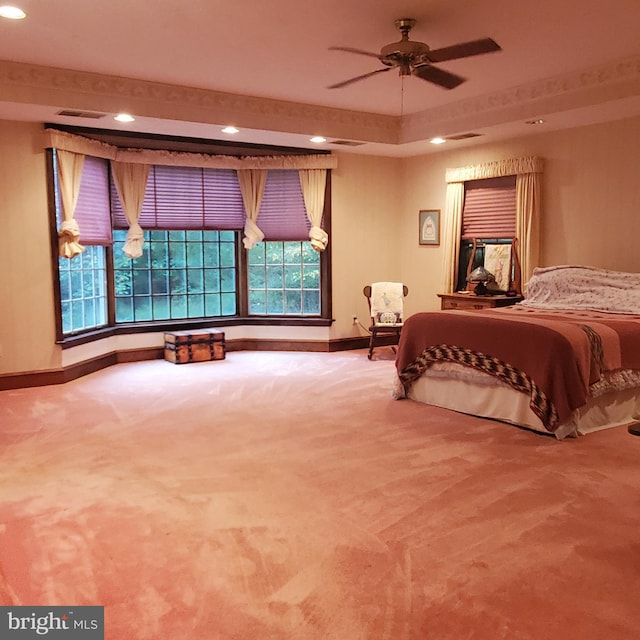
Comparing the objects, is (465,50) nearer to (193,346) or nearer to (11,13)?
(11,13)

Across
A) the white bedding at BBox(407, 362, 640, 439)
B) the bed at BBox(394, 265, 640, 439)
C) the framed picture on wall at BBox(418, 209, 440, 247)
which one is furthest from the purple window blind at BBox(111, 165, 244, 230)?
the white bedding at BBox(407, 362, 640, 439)

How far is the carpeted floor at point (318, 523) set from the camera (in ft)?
7.55

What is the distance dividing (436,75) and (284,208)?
358cm

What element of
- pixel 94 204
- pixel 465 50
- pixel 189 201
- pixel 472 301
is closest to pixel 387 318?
pixel 472 301

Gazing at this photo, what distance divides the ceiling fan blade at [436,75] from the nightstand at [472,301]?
2699mm

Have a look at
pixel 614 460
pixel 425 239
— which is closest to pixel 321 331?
pixel 425 239

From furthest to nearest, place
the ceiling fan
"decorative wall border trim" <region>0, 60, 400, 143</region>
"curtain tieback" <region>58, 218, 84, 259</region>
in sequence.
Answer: "curtain tieback" <region>58, 218, 84, 259</region> < "decorative wall border trim" <region>0, 60, 400, 143</region> < the ceiling fan

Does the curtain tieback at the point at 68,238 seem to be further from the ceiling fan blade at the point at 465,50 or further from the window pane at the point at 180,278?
the ceiling fan blade at the point at 465,50

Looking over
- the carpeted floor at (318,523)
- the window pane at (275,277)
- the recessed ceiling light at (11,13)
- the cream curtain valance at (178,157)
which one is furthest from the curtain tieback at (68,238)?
the window pane at (275,277)

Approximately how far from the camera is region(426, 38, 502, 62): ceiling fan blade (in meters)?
3.66

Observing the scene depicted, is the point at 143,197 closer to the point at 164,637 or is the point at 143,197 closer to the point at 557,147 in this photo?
the point at 557,147

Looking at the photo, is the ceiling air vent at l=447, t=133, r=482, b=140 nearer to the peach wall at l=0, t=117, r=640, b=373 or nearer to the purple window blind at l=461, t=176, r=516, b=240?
the peach wall at l=0, t=117, r=640, b=373

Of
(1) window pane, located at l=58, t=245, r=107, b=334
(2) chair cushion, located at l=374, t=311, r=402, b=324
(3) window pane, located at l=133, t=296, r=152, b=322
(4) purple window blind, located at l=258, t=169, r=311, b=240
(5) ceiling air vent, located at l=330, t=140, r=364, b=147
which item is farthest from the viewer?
(4) purple window blind, located at l=258, t=169, r=311, b=240

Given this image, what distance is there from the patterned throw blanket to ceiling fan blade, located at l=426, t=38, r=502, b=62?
74.2 inches
